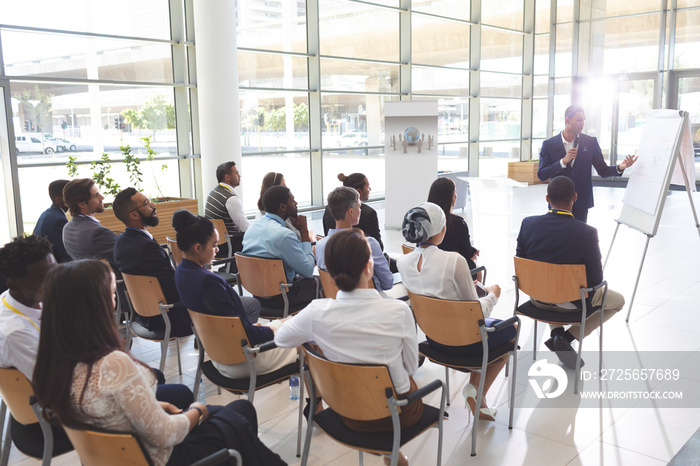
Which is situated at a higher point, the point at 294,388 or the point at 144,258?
the point at 144,258

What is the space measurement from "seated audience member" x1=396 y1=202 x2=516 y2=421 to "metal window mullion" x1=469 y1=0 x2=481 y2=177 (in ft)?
38.4

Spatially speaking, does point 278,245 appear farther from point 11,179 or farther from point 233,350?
point 11,179

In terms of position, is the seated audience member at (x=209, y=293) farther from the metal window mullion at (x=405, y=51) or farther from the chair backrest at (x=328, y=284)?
the metal window mullion at (x=405, y=51)

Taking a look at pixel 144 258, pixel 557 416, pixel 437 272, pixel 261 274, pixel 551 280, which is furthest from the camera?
pixel 261 274

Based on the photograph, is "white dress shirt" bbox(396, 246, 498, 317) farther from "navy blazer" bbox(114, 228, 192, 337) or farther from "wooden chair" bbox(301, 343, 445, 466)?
"navy blazer" bbox(114, 228, 192, 337)

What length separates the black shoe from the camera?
3.94 meters

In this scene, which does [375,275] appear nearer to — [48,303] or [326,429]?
[326,429]

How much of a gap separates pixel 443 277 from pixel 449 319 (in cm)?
23

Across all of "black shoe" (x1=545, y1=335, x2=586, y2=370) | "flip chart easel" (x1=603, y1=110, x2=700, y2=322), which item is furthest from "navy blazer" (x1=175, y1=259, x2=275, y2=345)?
"flip chart easel" (x1=603, y1=110, x2=700, y2=322)

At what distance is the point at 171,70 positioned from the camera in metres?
9.23

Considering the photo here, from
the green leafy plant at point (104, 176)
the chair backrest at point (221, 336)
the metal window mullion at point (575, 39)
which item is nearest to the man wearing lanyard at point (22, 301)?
the chair backrest at point (221, 336)

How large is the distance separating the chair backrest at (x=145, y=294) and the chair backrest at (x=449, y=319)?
1.56 metres

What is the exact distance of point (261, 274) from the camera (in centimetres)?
396

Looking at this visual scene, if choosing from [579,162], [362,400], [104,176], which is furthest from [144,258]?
[104,176]
